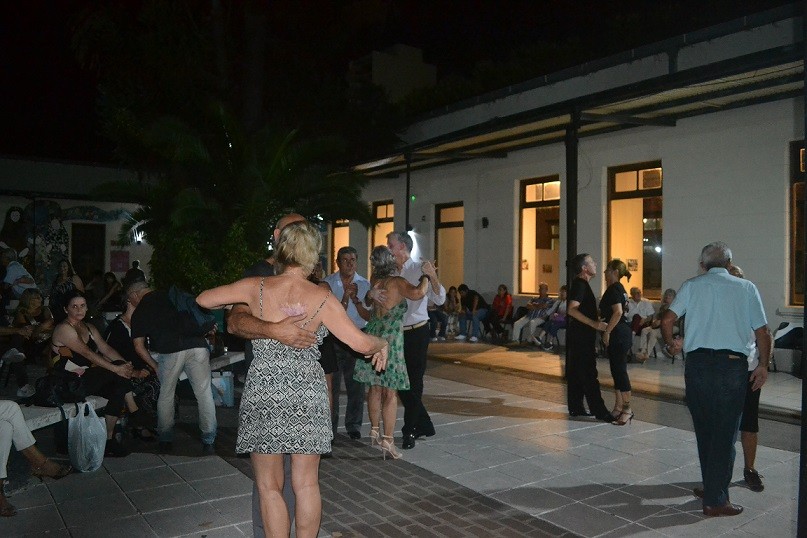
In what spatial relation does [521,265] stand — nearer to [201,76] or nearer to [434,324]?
[434,324]

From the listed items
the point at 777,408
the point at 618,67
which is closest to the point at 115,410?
the point at 777,408

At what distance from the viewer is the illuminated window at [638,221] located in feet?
41.6

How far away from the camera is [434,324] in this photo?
1520 centimetres

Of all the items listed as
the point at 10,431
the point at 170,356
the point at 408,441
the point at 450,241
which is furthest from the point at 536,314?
the point at 10,431

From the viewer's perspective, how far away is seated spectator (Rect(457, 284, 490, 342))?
1477 centimetres

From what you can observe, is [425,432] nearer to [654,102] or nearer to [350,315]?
[350,315]

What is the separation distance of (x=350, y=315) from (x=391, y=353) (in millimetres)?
1063

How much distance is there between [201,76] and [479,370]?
922cm

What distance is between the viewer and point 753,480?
531cm

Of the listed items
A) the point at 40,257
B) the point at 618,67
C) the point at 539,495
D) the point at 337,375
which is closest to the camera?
the point at 539,495

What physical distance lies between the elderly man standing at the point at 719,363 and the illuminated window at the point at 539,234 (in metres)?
9.69

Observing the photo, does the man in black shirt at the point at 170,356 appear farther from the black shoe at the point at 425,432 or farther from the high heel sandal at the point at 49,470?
the black shoe at the point at 425,432

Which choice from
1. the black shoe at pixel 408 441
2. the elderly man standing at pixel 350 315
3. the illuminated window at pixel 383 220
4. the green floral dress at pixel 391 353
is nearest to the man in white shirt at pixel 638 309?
the elderly man standing at pixel 350 315

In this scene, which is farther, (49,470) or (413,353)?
(413,353)
